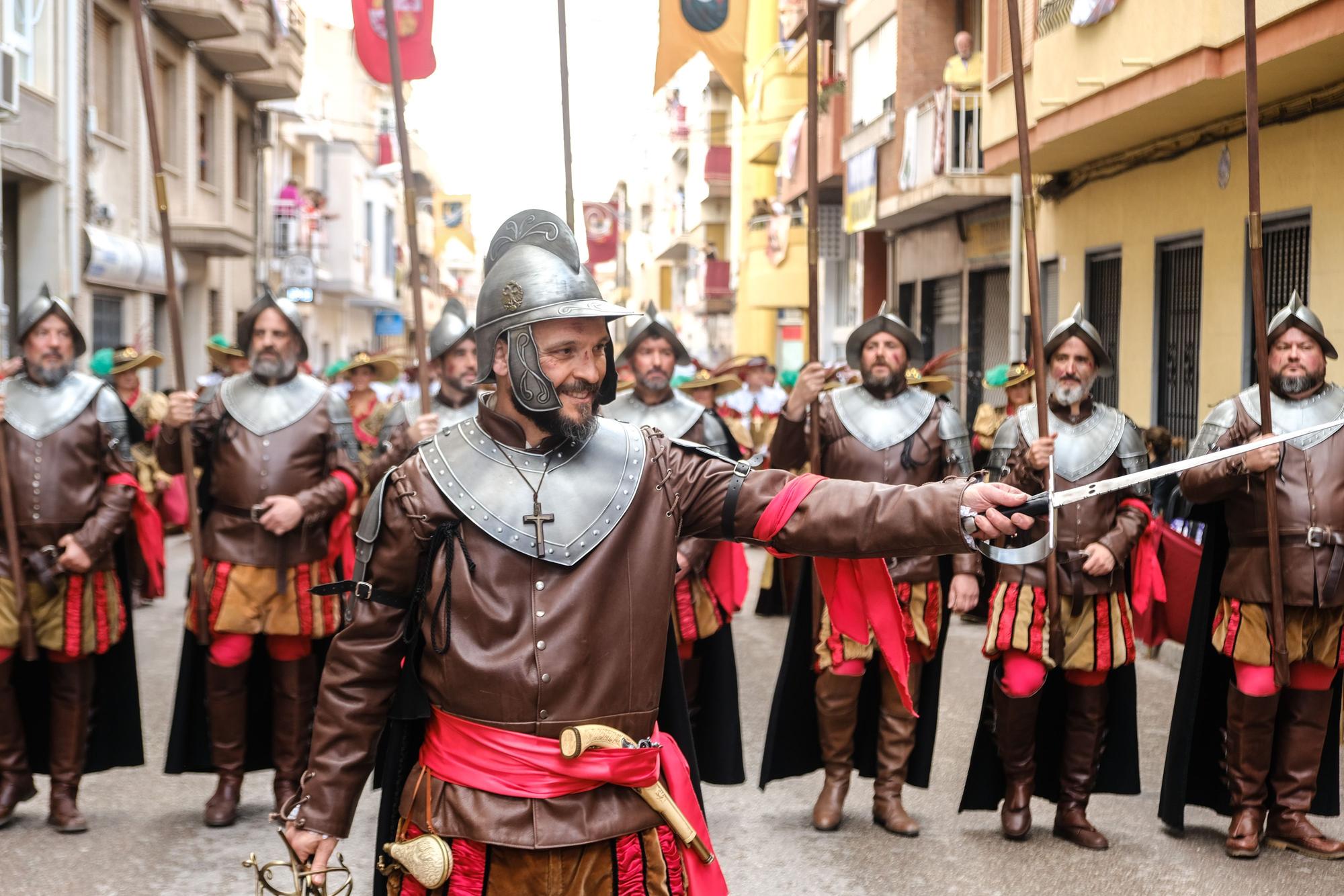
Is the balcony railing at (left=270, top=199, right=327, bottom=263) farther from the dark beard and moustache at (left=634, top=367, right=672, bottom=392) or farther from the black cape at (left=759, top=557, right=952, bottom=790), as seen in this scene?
the black cape at (left=759, top=557, right=952, bottom=790)

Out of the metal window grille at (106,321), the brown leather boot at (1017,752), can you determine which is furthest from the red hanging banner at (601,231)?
the brown leather boot at (1017,752)

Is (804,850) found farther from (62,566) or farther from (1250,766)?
(62,566)

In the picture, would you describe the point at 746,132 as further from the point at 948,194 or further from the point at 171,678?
the point at 171,678

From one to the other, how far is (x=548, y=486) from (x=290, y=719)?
341cm

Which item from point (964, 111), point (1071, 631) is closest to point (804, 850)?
point (1071, 631)

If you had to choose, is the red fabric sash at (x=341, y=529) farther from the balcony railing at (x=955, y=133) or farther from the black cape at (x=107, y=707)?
the balcony railing at (x=955, y=133)

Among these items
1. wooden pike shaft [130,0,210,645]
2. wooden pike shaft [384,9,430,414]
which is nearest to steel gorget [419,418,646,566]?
wooden pike shaft [384,9,430,414]

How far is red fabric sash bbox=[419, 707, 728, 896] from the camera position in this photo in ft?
Answer: 10.5

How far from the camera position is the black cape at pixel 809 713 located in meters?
6.34

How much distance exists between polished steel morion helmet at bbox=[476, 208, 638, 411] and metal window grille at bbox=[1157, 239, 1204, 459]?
355 inches

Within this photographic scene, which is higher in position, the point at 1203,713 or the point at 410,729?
the point at 410,729

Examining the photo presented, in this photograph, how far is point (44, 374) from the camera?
6.25 m

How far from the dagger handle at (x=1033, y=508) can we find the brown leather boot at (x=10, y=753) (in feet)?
14.3

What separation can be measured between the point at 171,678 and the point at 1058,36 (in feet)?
24.7
